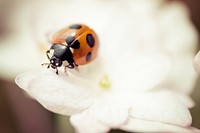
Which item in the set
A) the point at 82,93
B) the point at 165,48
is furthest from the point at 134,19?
the point at 82,93

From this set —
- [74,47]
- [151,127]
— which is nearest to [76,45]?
[74,47]

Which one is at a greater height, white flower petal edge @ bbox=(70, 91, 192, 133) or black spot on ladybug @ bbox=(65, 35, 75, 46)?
black spot on ladybug @ bbox=(65, 35, 75, 46)

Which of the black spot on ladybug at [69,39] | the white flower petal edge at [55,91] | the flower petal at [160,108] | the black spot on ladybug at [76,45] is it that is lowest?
the flower petal at [160,108]

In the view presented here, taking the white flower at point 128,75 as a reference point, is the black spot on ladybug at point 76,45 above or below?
above

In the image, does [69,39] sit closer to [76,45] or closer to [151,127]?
[76,45]

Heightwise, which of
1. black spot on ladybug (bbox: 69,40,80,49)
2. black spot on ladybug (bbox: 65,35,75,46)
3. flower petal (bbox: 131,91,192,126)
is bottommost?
flower petal (bbox: 131,91,192,126)

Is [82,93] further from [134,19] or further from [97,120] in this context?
[134,19]

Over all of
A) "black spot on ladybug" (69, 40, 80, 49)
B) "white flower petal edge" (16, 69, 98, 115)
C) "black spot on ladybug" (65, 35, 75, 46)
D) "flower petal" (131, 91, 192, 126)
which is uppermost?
"black spot on ladybug" (65, 35, 75, 46)
